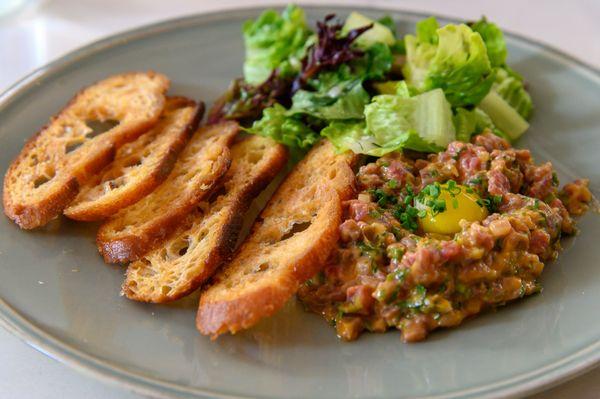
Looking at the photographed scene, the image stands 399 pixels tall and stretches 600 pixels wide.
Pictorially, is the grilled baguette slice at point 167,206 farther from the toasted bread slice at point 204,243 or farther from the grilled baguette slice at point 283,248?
the grilled baguette slice at point 283,248

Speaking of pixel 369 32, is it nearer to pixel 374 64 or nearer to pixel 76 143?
pixel 374 64

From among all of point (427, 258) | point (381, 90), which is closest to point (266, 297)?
point (427, 258)

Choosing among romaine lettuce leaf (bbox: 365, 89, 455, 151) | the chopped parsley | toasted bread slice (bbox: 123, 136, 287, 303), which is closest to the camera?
toasted bread slice (bbox: 123, 136, 287, 303)

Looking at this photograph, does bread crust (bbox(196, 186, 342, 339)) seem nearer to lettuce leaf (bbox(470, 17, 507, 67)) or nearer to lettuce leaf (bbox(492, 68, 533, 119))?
lettuce leaf (bbox(492, 68, 533, 119))

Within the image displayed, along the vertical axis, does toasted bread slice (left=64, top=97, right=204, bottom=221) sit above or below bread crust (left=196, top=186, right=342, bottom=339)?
below

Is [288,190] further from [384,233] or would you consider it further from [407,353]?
[407,353]

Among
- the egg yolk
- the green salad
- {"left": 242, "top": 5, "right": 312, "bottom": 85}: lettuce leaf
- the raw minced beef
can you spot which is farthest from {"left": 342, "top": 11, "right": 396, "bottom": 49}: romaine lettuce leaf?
the egg yolk
